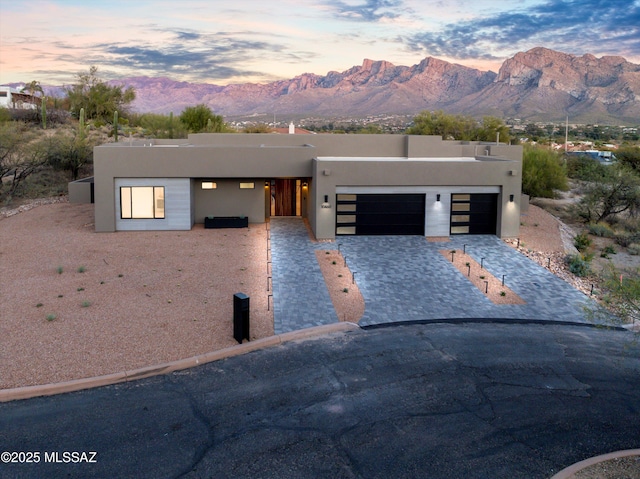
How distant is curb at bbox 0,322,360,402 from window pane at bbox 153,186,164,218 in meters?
13.3

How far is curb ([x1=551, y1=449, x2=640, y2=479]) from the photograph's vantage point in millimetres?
7551

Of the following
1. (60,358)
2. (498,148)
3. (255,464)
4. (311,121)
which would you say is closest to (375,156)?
(498,148)

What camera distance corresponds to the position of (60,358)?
440 inches

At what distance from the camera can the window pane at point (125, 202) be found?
79.3ft

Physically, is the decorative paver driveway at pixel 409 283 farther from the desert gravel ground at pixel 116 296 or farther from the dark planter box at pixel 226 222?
the dark planter box at pixel 226 222

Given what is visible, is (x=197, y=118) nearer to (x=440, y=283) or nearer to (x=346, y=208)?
(x=346, y=208)

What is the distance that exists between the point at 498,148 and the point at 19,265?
83.9ft

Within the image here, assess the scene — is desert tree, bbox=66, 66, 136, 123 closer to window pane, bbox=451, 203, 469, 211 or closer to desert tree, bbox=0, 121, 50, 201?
desert tree, bbox=0, 121, 50, 201

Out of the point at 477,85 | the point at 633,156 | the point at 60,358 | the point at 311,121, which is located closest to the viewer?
the point at 60,358

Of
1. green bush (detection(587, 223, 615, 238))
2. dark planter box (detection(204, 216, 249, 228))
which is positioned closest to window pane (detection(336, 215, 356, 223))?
dark planter box (detection(204, 216, 249, 228))

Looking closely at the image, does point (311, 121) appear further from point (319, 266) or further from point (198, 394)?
point (198, 394)

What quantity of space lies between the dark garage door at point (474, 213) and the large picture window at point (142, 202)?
41.7 feet

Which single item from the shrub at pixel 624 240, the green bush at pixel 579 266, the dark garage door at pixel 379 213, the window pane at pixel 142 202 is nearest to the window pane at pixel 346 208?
the dark garage door at pixel 379 213

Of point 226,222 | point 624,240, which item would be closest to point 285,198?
point 226,222
